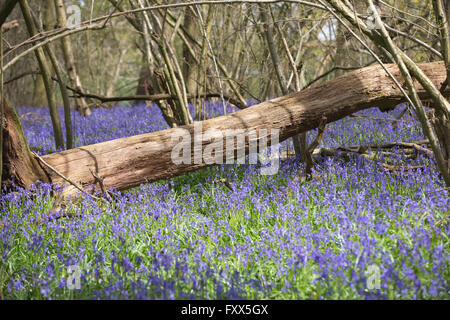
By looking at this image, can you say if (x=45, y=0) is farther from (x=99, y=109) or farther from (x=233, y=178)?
(x=233, y=178)

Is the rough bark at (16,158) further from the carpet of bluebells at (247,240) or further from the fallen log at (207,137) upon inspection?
the carpet of bluebells at (247,240)

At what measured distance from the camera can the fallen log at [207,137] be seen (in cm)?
468

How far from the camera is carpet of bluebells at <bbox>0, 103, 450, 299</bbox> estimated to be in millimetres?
2695

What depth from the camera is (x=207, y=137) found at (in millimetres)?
4820

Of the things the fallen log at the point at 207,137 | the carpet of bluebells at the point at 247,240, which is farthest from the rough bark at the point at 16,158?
the carpet of bluebells at the point at 247,240

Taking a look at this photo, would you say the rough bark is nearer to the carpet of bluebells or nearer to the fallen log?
the fallen log

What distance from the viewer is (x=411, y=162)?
17.1 feet

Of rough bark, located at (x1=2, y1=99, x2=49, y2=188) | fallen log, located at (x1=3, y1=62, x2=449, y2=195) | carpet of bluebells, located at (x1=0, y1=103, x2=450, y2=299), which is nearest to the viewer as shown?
carpet of bluebells, located at (x1=0, y1=103, x2=450, y2=299)

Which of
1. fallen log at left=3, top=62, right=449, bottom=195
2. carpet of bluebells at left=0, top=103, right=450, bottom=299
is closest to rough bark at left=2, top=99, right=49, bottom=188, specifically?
fallen log at left=3, top=62, right=449, bottom=195

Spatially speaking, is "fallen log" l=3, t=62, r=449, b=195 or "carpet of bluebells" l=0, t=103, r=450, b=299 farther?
"fallen log" l=3, t=62, r=449, b=195

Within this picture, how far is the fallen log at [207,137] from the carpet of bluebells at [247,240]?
7.6 inches

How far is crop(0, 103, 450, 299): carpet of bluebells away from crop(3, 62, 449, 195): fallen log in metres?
0.19
